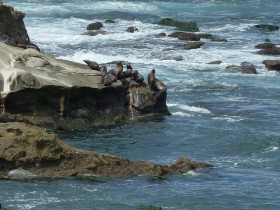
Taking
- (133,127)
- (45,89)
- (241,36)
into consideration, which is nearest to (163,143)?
(133,127)

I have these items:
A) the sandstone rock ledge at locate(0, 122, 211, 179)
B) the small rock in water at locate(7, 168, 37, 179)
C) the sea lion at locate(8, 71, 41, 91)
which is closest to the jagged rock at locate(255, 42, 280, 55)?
the sea lion at locate(8, 71, 41, 91)

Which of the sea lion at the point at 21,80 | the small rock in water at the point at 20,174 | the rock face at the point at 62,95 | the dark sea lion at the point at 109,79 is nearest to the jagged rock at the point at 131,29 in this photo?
the rock face at the point at 62,95

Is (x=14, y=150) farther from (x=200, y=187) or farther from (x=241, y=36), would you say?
(x=241, y=36)

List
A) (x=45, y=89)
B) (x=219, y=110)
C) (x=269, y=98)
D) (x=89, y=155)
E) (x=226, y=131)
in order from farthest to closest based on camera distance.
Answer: (x=269, y=98) → (x=219, y=110) → (x=226, y=131) → (x=45, y=89) → (x=89, y=155)

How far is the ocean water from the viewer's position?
1465 cm

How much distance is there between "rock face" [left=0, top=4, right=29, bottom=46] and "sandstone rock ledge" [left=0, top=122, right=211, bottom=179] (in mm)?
10587

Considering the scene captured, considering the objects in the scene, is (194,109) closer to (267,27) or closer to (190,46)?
(190,46)

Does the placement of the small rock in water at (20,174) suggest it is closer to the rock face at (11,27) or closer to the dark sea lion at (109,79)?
the dark sea lion at (109,79)

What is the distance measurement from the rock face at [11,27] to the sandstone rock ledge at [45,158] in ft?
34.7

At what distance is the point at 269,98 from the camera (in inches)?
1145

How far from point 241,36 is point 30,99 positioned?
26346mm

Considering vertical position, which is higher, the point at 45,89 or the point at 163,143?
the point at 45,89

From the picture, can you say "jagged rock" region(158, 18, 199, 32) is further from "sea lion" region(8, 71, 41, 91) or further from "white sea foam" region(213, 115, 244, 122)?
"sea lion" region(8, 71, 41, 91)

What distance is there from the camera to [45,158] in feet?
49.7
